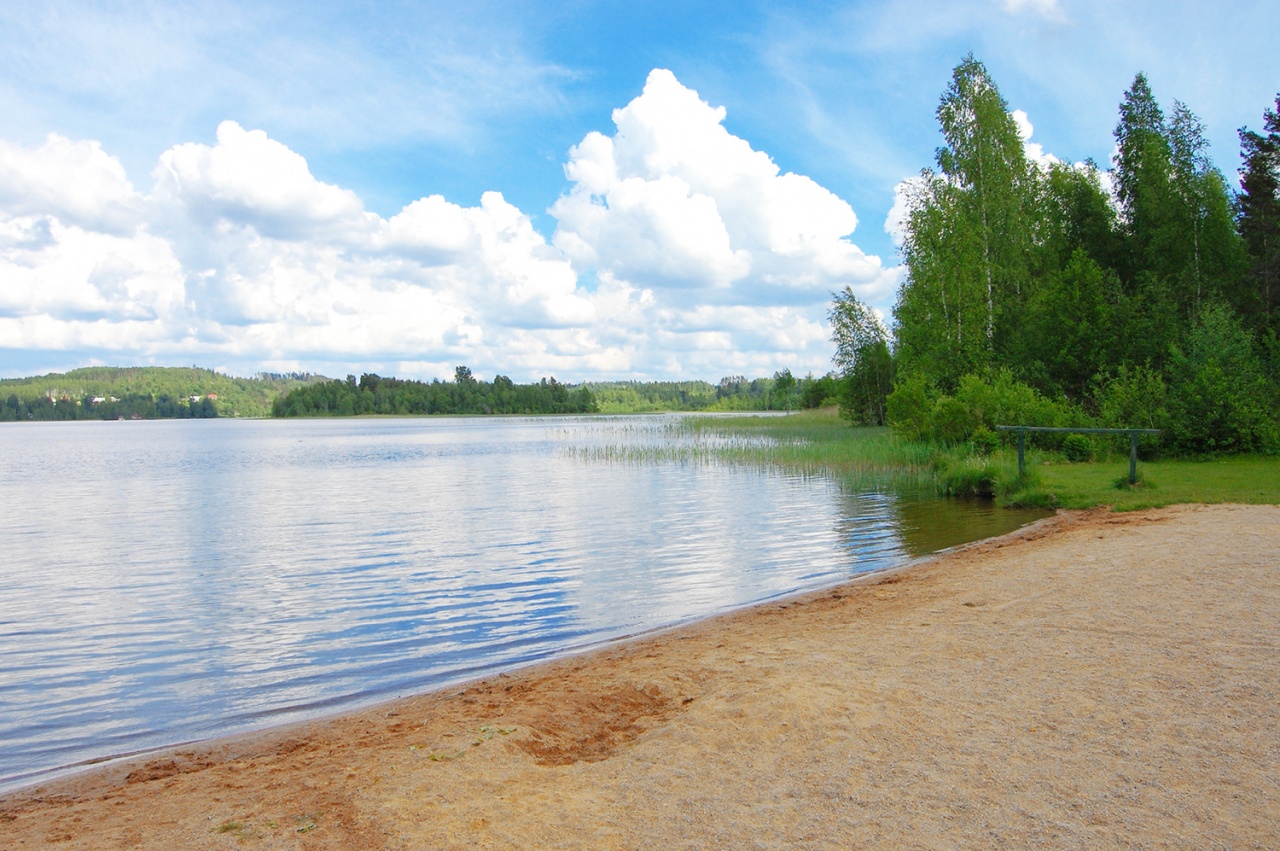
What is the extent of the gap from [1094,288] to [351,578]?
87.8 ft

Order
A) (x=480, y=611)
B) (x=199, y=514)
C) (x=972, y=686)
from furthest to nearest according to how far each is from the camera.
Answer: (x=199, y=514) < (x=480, y=611) < (x=972, y=686)

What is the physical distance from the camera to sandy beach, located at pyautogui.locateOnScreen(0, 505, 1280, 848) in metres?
3.99

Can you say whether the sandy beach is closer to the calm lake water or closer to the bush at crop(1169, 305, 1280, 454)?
the calm lake water

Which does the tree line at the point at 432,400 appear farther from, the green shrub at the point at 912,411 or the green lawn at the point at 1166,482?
the green lawn at the point at 1166,482

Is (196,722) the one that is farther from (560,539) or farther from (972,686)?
(560,539)

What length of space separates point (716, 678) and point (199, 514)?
64.1ft

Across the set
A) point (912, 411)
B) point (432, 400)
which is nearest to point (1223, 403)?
point (912, 411)

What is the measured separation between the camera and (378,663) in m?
8.62

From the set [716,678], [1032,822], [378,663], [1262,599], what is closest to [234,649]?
[378,663]

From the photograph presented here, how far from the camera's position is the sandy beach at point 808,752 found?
399 cm

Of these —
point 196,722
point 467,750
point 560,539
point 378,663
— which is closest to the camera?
point 467,750

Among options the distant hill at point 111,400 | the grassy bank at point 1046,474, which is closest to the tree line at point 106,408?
the distant hill at point 111,400

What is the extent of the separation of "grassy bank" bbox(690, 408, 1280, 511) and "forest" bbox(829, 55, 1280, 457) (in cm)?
159

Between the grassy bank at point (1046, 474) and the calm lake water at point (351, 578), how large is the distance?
1286mm
